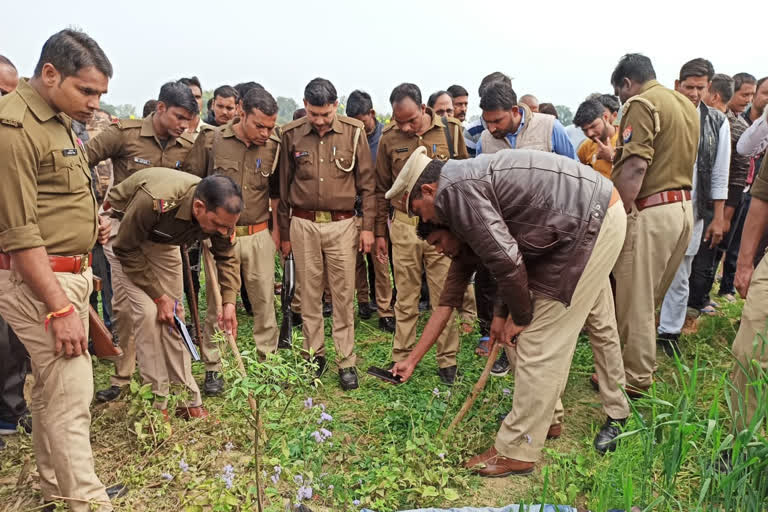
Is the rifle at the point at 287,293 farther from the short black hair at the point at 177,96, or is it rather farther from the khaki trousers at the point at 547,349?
the khaki trousers at the point at 547,349

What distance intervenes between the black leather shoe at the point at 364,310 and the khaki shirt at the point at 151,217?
8.28 ft

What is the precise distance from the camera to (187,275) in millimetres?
3949

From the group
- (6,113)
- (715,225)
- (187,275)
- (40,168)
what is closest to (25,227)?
(40,168)

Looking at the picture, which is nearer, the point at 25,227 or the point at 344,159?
the point at 25,227

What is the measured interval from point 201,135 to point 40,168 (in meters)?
1.95

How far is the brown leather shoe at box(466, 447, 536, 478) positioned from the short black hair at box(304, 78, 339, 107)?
2.66m

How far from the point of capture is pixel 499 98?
3770 mm

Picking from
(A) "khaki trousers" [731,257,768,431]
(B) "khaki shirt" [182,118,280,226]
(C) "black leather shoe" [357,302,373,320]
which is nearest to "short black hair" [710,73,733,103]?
(A) "khaki trousers" [731,257,768,431]

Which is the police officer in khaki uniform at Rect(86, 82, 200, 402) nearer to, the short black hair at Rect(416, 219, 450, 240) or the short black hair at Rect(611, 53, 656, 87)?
the short black hair at Rect(416, 219, 450, 240)

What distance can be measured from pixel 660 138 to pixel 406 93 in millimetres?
1796

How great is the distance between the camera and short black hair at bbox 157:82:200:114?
3.82 m

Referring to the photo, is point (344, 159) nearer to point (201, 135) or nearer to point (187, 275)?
point (201, 135)

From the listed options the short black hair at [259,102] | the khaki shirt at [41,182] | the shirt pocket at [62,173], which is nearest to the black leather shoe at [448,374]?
the short black hair at [259,102]

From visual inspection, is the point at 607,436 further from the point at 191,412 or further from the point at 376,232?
the point at 191,412
